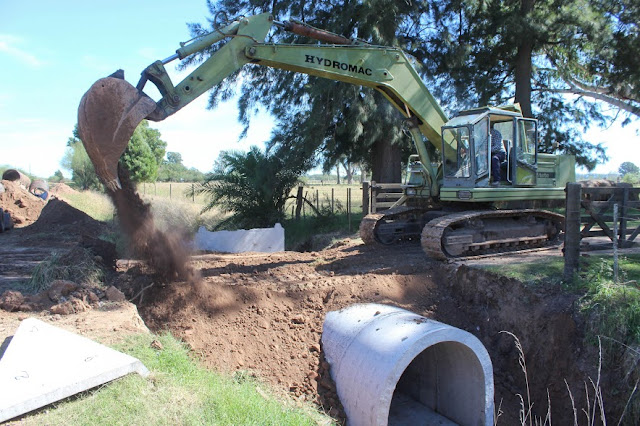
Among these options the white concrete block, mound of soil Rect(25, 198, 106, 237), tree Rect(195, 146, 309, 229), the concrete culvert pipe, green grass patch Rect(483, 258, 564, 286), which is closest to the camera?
the concrete culvert pipe

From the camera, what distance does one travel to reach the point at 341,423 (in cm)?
581

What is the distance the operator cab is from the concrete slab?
7.51m

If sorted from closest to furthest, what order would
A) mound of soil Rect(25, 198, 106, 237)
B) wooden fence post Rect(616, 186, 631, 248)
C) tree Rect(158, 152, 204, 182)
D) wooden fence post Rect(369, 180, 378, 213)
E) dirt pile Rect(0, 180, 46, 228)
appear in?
1. wooden fence post Rect(616, 186, 631, 248)
2. wooden fence post Rect(369, 180, 378, 213)
3. mound of soil Rect(25, 198, 106, 237)
4. dirt pile Rect(0, 180, 46, 228)
5. tree Rect(158, 152, 204, 182)

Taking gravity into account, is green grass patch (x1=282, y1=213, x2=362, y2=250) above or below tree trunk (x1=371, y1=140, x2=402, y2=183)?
below

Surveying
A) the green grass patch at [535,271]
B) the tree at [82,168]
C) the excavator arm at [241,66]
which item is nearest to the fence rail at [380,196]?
the excavator arm at [241,66]

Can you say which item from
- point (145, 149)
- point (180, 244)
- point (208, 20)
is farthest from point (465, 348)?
point (145, 149)

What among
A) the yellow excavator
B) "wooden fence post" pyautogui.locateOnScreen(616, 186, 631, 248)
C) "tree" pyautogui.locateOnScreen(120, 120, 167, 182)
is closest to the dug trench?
the yellow excavator

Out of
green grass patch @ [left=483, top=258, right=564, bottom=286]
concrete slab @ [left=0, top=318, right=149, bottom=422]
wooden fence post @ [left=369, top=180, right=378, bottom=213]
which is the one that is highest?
wooden fence post @ [left=369, top=180, right=378, bottom=213]

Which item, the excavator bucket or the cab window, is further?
the cab window

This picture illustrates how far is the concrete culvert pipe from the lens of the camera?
5.35m

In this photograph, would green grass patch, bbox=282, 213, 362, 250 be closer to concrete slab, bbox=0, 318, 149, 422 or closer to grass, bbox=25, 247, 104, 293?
grass, bbox=25, 247, 104, 293

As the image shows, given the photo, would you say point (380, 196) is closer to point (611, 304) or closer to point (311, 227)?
point (311, 227)

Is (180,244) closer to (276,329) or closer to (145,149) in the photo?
(276,329)

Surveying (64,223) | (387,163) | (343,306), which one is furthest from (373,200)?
(64,223)
